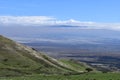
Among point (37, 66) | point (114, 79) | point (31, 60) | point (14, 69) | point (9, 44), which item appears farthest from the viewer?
point (9, 44)

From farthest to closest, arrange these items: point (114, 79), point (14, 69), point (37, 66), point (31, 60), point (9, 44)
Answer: point (9, 44) < point (31, 60) < point (37, 66) < point (14, 69) < point (114, 79)

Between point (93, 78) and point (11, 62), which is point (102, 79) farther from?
point (11, 62)

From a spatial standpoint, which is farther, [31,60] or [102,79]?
[31,60]

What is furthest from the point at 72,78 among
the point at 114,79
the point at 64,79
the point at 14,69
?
the point at 14,69

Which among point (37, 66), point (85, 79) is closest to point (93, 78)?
point (85, 79)

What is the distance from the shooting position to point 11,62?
134 meters

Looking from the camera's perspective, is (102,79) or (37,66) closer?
(102,79)

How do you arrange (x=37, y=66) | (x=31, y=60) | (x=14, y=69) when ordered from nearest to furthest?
(x=14, y=69), (x=37, y=66), (x=31, y=60)

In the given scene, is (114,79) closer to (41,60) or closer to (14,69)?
(14,69)

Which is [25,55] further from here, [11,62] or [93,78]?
[93,78]

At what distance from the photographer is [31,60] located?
140000 mm

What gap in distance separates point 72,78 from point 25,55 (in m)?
91.8

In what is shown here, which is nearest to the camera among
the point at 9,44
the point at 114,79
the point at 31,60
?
the point at 114,79

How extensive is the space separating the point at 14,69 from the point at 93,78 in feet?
228
